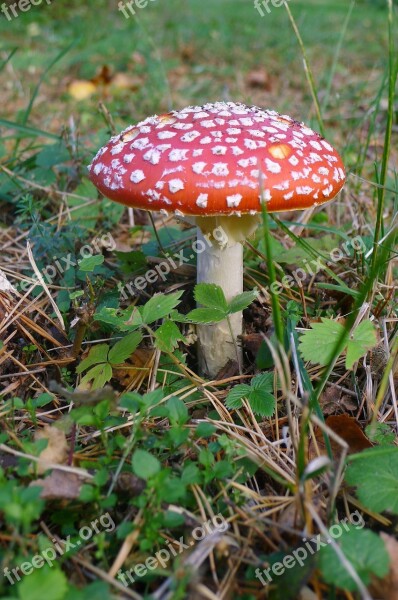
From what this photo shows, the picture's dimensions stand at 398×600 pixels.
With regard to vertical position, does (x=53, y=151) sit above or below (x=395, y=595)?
above

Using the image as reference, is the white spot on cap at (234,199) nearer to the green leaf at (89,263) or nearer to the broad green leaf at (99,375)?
the green leaf at (89,263)

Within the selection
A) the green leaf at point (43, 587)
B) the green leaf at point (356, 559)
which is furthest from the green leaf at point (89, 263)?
the green leaf at point (356, 559)

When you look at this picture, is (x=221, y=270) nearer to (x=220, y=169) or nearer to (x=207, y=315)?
(x=207, y=315)

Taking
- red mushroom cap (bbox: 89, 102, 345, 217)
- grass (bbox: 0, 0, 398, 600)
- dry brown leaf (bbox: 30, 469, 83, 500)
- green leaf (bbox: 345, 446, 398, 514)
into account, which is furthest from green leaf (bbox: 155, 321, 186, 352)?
green leaf (bbox: 345, 446, 398, 514)

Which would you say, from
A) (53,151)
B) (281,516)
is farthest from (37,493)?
(53,151)

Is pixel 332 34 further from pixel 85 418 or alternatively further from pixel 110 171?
pixel 85 418

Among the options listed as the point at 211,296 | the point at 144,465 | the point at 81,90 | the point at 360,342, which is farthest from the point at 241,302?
the point at 81,90
